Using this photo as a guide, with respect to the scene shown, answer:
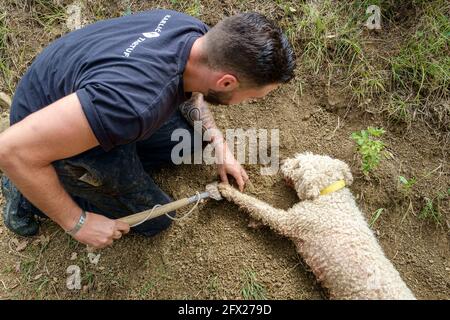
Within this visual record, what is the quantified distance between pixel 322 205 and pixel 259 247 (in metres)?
0.40

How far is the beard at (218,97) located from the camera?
1618 millimetres

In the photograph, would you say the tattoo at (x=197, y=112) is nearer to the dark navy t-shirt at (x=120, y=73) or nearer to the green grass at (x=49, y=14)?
the dark navy t-shirt at (x=120, y=73)

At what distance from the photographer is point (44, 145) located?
1.33m

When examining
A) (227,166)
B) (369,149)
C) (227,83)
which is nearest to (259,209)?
(227,166)

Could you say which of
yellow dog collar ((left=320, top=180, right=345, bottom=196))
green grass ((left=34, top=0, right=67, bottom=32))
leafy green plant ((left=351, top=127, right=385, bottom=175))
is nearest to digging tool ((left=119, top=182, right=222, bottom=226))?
yellow dog collar ((left=320, top=180, right=345, bottom=196))

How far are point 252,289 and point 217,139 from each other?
82 centimetres

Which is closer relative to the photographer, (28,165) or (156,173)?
(28,165)

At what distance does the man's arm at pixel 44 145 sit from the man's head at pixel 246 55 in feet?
1.73

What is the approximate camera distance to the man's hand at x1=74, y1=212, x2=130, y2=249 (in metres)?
1.77

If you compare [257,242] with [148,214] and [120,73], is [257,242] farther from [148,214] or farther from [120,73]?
[120,73]

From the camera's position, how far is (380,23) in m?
2.60

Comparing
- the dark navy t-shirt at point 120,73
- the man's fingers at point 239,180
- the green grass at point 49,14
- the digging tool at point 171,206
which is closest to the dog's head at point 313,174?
the man's fingers at point 239,180

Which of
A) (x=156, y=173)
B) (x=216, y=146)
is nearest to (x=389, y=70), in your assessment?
(x=216, y=146)

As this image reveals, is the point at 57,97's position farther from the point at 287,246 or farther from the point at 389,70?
the point at 389,70
